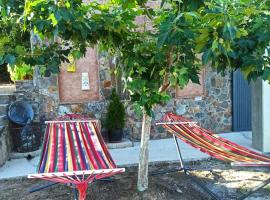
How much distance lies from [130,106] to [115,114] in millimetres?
425

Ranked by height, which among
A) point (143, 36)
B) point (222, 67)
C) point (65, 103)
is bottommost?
point (65, 103)

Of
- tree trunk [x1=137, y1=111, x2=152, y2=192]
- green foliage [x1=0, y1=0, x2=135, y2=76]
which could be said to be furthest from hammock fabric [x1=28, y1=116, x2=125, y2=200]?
green foliage [x1=0, y1=0, x2=135, y2=76]

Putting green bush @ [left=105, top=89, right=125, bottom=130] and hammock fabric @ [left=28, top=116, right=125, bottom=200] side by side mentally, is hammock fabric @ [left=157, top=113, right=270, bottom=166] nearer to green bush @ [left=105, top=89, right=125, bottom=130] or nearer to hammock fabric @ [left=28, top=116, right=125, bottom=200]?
hammock fabric @ [left=28, top=116, right=125, bottom=200]

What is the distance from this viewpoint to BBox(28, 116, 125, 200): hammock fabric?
8.73ft

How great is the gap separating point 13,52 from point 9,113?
2.93 metres

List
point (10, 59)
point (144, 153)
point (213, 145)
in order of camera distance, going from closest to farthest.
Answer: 1. point (10, 59)
2. point (213, 145)
3. point (144, 153)

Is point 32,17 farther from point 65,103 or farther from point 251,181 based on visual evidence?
point 65,103

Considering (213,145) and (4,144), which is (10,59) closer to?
(213,145)

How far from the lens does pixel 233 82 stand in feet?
22.8

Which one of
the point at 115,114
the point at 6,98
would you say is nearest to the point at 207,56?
the point at 115,114

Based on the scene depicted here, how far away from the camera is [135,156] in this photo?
546 centimetres

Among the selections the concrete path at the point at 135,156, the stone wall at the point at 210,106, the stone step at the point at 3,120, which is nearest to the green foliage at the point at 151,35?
the concrete path at the point at 135,156

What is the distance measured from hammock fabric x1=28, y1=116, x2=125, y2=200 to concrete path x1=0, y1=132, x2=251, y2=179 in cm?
101

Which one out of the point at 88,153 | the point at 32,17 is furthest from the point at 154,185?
the point at 32,17
